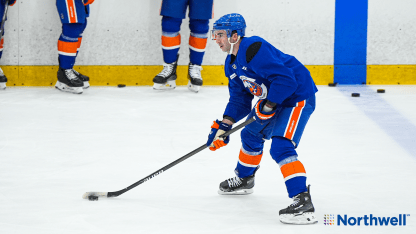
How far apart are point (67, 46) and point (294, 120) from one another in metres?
3.24

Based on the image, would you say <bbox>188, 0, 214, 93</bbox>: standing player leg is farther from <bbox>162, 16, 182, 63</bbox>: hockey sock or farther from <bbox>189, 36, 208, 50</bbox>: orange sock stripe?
<bbox>162, 16, 182, 63</bbox>: hockey sock

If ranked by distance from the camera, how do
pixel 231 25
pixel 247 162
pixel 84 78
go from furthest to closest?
pixel 84 78 < pixel 247 162 < pixel 231 25

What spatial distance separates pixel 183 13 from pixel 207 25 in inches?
9.8

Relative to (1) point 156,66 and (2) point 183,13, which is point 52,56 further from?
(2) point 183,13

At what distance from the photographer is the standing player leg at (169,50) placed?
5227 mm

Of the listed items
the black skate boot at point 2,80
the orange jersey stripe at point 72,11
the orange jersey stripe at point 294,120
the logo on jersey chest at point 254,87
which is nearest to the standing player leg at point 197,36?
the orange jersey stripe at point 72,11

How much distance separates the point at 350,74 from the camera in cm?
566

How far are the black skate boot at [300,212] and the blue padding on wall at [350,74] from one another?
356cm

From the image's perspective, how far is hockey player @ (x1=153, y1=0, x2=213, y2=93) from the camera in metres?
5.18

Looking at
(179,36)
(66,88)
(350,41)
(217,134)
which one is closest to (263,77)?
(217,134)

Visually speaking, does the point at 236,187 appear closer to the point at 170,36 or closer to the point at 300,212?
the point at 300,212

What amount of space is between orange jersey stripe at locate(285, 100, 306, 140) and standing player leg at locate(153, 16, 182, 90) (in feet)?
9.89

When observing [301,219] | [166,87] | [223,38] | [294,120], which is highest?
[223,38]

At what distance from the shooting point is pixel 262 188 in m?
2.75
